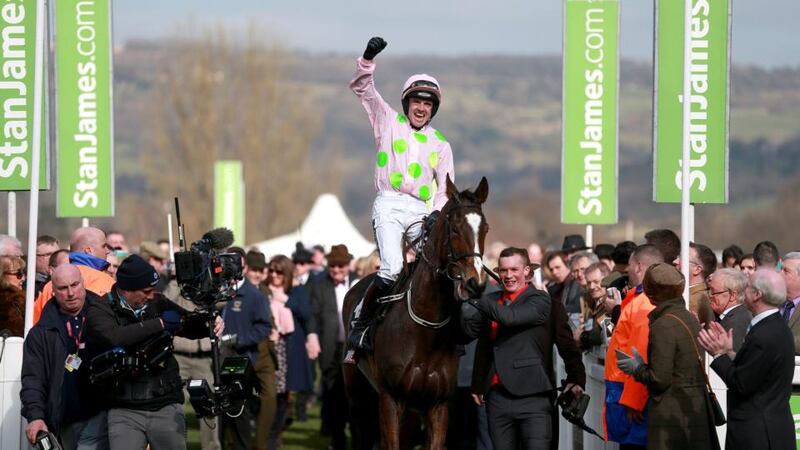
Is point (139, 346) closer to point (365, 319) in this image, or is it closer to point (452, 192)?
point (365, 319)

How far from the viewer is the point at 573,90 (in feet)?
53.6

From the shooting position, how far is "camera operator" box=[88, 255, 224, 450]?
9727mm

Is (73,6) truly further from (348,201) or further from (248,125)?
(348,201)

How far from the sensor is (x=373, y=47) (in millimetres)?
10641

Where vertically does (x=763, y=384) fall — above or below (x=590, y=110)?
below

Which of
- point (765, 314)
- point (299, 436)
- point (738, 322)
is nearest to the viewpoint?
point (765, 314)

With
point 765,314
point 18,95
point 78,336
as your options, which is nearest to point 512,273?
point 765,314

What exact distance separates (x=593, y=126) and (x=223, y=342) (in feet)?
15.7

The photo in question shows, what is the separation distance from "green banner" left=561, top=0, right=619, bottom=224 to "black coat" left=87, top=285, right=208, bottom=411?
23.3ft

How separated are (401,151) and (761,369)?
3.32 metres

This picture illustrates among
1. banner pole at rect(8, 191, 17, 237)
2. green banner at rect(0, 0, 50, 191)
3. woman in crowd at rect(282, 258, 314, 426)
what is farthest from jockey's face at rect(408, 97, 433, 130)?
woman in crowd at rect(282, 258, 314, 426)

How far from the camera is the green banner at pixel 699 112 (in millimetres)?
12273

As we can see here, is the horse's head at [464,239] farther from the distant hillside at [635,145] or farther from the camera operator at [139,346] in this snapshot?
the distant hillside at [635,145]

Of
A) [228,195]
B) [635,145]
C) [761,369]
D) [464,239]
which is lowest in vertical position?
[761,369]
